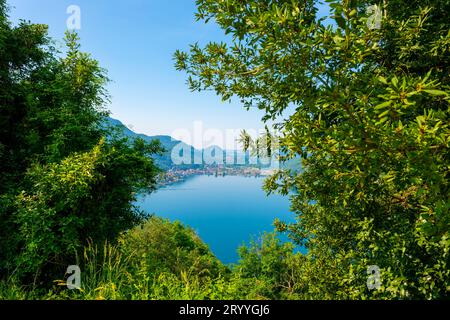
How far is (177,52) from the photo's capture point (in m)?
5.03

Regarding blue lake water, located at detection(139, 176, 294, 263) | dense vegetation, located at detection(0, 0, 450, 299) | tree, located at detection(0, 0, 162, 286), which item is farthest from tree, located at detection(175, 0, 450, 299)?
blue lake water, located at detection(139, 176, 294, 263)

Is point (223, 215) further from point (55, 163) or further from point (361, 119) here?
point (361, 119)

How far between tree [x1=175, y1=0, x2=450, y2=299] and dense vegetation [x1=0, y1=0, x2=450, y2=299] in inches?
0.9

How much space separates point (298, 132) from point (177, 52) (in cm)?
343

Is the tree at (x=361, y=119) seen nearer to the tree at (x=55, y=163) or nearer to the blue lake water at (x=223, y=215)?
the tree at (x=55, y=163)

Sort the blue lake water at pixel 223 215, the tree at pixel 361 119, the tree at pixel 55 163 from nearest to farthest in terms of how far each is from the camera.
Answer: the tree at pixel 361 119
the tree at pixel 55 163
the blue lake water at pixel 223 215

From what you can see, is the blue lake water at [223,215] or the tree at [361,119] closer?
the tree at [361,119]

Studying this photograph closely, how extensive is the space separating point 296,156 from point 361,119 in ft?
8.41

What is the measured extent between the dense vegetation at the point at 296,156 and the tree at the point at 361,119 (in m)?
0.02

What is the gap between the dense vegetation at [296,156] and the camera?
2332mm

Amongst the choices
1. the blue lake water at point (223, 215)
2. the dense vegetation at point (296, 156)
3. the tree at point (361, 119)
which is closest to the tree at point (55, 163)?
the dense vegetation at point (296, 156)
